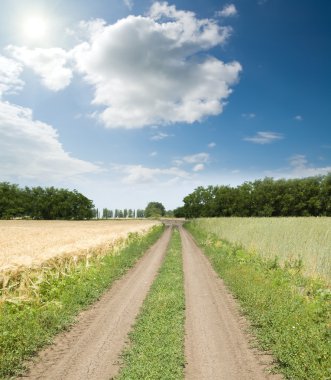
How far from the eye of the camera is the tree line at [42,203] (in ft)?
377

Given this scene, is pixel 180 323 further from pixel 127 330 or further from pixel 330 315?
pixel 330 315

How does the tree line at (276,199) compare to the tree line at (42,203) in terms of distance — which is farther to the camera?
the tree line at (42,203)

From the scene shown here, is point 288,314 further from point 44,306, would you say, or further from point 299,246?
point 299,246

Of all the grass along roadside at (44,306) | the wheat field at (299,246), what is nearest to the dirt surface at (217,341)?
the grass along roadside at (44,306)

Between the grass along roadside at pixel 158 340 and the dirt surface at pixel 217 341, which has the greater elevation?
the grass along roadside at pixel 158 340

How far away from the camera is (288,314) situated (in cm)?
1003

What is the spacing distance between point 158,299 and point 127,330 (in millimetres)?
2967

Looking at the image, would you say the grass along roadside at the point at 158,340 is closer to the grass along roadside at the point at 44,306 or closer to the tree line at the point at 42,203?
the grass along roadside at the point at 44,306

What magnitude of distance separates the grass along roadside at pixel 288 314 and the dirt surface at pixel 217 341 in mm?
452

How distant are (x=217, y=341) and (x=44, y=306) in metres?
5.64

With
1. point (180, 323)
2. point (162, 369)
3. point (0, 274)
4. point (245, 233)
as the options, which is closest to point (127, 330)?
point (180, 323)

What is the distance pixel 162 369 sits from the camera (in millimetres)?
7004

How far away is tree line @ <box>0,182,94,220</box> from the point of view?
4525 inches

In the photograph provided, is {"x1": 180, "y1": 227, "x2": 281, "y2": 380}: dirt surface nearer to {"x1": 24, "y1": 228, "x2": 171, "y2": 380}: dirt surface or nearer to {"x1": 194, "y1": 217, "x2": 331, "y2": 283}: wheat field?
{"x1": 24, "y1": 228, "x2": 171, "y2": 380}: dirt surface
